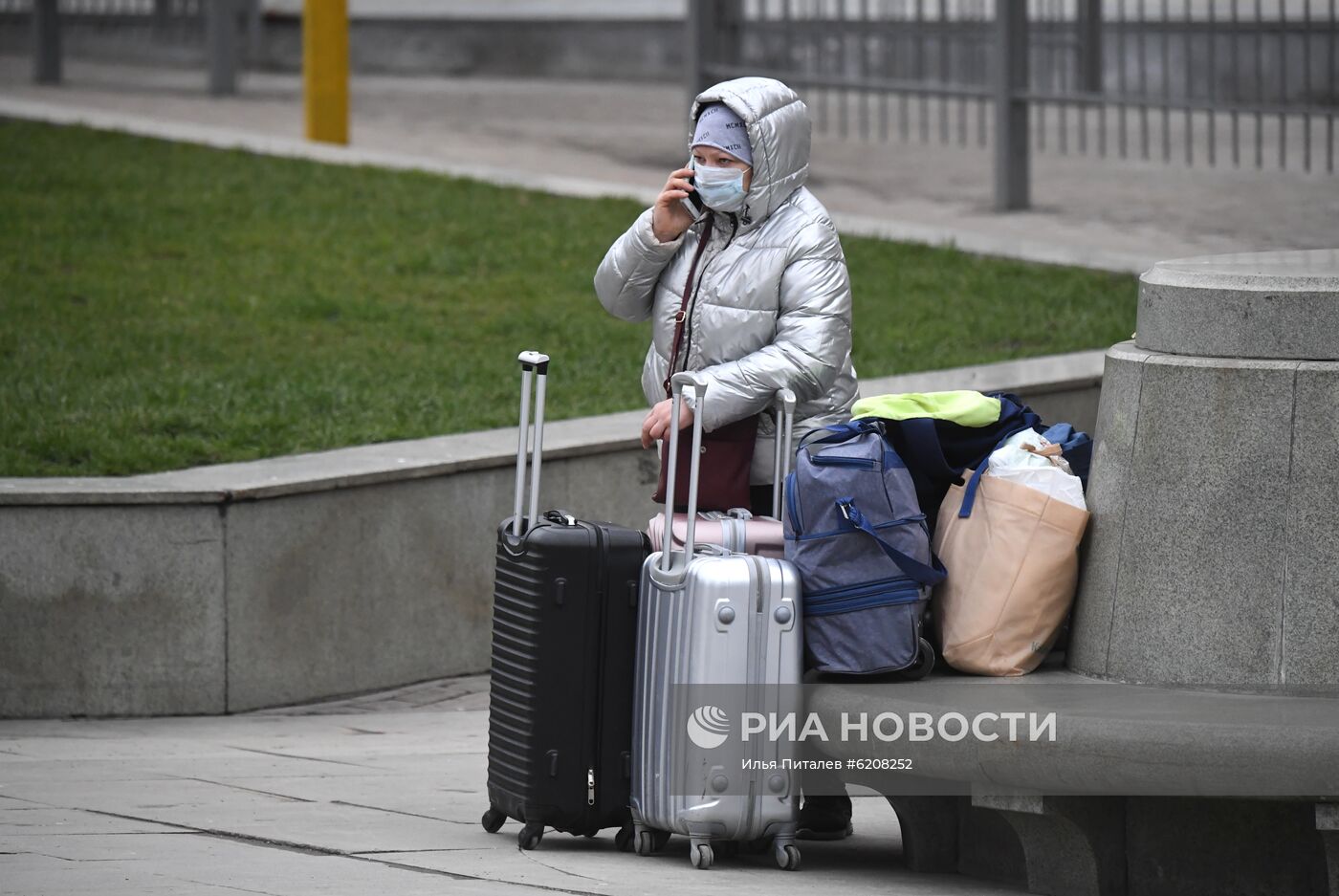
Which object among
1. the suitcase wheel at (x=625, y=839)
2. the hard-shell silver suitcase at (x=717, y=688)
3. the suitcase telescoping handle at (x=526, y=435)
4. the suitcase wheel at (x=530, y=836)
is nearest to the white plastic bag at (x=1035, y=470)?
the hard-shell silver suitcase at (x=717, y=688)

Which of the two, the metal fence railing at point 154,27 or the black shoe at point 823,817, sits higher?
the metal fence railing at point 154,27

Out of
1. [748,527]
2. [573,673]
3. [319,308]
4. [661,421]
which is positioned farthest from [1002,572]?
[319,308]

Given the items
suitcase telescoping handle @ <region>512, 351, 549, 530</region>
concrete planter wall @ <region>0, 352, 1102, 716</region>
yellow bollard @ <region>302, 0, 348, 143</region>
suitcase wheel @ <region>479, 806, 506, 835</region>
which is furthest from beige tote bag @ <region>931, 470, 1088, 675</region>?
yellow bollard @ <region>302, 0, 348, 143</region>

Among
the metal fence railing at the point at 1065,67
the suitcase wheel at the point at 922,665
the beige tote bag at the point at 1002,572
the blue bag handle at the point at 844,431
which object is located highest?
the metal fence railing at the point at 1065,67

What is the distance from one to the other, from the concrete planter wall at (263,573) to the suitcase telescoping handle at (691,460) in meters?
2.26

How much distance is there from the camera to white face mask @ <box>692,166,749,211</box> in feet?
16.5

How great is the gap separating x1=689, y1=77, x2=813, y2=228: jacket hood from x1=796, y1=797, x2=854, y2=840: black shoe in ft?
4.55

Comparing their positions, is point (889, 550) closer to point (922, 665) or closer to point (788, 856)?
point (922, 665)

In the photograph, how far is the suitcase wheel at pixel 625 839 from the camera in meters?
5.01

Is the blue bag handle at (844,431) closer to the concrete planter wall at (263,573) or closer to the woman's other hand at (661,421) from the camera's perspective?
the woman's other hand at (661,421)

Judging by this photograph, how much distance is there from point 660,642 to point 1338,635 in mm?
1438

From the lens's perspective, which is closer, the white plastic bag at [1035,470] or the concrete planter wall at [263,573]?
the white plastic bag at [1035,470]

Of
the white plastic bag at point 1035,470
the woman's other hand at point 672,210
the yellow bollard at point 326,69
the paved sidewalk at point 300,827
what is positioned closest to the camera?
the paved sidewalk at point 300,827

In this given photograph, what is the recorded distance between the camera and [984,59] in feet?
52.6
